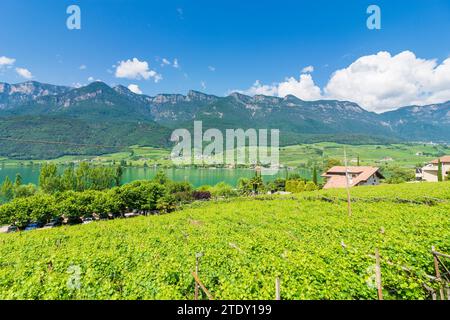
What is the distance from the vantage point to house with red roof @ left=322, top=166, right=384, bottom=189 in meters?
39.1

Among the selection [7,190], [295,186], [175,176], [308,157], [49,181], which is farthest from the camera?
[308,157]

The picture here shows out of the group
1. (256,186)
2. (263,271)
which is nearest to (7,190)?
(256,186)

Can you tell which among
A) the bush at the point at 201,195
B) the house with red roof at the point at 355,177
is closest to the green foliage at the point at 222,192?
the bush at the point at 201,195

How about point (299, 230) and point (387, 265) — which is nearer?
point (387, 265)

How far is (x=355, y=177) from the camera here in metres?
42.5

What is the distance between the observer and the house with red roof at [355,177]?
3906 cm

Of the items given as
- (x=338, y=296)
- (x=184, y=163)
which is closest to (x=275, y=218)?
(x=338, y=296)

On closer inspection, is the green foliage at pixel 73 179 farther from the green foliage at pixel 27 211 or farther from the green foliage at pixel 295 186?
the green foliage at pixel 295 186

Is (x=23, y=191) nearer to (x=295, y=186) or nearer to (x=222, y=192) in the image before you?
(x=222, y=192)
